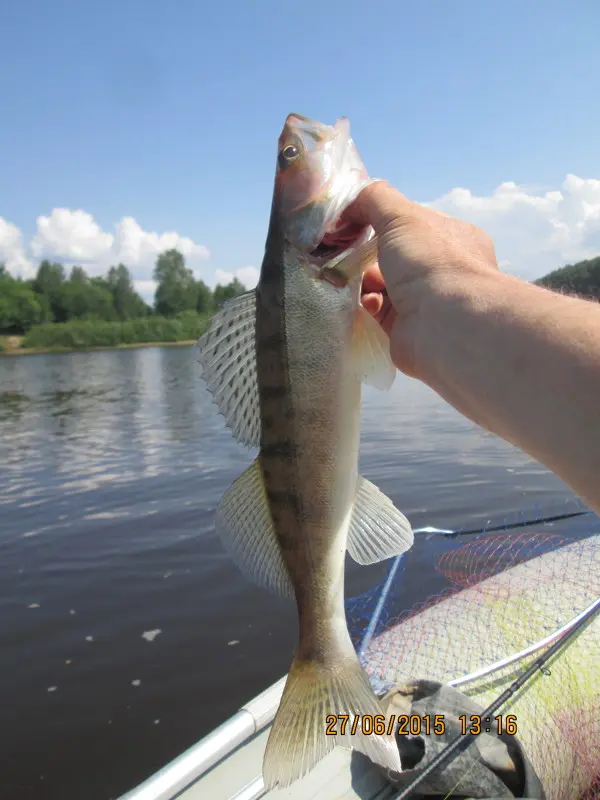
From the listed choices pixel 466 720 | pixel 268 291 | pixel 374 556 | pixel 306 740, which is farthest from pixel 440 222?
pixel 466 720

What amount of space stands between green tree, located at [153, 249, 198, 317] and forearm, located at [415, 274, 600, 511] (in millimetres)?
101630

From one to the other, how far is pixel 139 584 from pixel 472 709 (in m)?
7.42

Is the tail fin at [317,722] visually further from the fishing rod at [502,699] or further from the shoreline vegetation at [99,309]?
the shoreline vegetation at [99,309]

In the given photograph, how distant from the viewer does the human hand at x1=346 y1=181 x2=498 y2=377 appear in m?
2.19

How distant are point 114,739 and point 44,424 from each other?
65.4ft

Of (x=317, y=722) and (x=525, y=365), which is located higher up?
(x=525, y=365)

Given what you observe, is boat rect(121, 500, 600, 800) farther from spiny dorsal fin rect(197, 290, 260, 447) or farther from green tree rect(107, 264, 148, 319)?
green tree rect(107, 264, 148, 319)

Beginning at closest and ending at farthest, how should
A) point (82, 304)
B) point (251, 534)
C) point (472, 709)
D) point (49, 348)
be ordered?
point (251, 534), point (472, 709), point (49, 348), point (82, 304)

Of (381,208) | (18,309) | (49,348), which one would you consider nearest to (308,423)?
(381,208)

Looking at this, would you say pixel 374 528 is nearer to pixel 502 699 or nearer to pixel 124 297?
pixel 502 699

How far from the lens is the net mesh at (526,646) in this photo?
381cm

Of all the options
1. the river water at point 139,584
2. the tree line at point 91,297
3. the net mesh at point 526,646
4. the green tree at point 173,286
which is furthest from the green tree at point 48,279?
the net mesh at point 526,646

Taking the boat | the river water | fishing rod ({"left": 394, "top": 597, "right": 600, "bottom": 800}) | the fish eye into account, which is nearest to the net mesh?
the boat

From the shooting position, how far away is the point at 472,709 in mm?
3535
